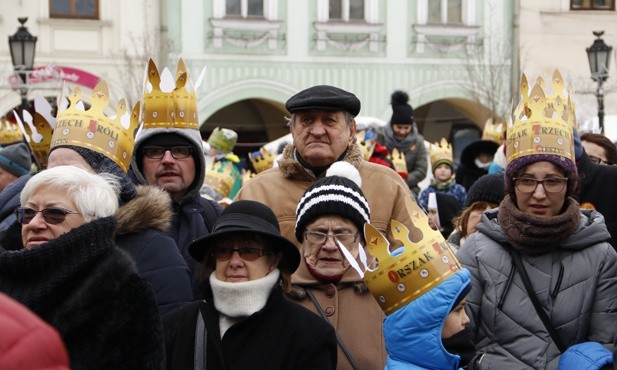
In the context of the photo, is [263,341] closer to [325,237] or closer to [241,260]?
[241,260]

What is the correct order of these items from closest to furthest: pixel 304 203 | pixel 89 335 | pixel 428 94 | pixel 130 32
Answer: pixel 89 335 < pixel 304 203 < pixel 130 32 < pixel 428 94

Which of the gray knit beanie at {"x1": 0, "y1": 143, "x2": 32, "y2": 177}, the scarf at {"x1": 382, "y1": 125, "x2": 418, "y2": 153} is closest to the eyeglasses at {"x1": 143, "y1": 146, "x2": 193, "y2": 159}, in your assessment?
the gray knit beanie at {"x1": 0, "y1": 143, "x2": 32, "y2": 177}

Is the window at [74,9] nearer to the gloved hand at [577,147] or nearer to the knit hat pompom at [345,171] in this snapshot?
the gloved hand at [577,147]

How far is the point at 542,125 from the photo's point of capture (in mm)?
5957

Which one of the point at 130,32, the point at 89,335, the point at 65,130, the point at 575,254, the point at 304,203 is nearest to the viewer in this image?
the point at 89,335

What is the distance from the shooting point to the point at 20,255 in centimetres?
388

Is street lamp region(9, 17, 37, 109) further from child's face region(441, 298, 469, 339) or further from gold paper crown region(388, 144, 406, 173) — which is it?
child's face region(441, 298, 469, 339)

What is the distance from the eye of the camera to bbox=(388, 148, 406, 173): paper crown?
11486 mm

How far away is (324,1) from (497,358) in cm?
2313

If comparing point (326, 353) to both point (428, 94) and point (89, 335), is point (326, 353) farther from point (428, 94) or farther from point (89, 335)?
point (428, 94)

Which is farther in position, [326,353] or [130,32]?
[130,32]

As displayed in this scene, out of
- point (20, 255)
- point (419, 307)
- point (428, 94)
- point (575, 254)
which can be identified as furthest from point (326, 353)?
point (428, 94)

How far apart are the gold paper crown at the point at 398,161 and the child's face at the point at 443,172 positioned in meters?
0.77

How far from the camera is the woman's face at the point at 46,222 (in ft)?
13.7
